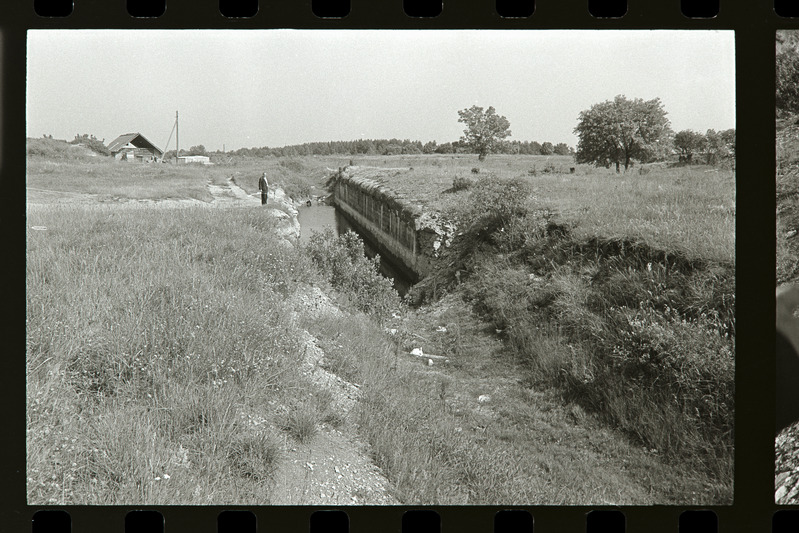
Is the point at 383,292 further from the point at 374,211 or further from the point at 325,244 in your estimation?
the point at 374,211

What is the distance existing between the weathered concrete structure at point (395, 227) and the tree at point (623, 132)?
8.58 m

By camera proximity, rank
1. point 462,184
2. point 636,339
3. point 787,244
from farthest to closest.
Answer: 1. point 462,184
2. point 636,339
3. point 787,244

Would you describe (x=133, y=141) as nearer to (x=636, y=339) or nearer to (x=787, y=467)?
(x=636, y=339)

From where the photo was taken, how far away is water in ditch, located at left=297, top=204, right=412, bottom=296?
1703 cm

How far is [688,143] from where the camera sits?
17.3 m

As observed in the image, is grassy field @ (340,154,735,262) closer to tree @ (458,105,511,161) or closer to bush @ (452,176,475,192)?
bush @ (452,176,475,192)

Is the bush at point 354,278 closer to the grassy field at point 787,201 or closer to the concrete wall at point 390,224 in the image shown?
the concrete wall at point 390,224

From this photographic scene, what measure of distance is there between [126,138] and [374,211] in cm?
1414

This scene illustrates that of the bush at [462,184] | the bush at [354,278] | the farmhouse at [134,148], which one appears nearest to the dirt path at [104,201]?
the farmhouse at [134,148]

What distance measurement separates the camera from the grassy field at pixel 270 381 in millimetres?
3482

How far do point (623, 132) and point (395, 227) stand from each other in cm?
1017

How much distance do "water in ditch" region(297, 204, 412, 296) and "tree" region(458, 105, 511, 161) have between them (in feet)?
29.5

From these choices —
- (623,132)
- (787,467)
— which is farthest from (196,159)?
(787,467)

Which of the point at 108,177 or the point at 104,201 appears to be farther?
the point at 108,177
